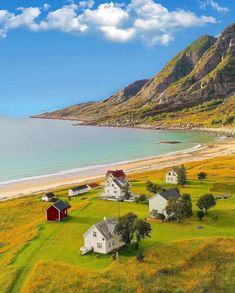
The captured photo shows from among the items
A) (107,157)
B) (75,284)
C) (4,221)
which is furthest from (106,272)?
(107,157)

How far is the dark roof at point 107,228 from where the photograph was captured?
180 ft

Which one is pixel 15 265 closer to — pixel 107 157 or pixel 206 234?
pixel 206 234

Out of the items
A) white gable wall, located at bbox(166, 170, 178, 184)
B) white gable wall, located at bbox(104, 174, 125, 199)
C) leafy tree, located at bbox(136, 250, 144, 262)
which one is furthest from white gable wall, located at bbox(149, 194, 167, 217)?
white gable wall, located at bbox(166, 170, 178, 184)

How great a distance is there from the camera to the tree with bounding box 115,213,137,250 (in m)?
54.1

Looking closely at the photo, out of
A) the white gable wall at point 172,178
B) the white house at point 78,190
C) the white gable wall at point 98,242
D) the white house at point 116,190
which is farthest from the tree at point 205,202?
the white house at point 78,190

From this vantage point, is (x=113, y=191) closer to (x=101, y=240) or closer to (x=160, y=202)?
(x=160, y=202)

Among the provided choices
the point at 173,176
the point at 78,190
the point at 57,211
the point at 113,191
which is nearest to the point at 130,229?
the point at 57,211

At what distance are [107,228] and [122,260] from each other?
622cm

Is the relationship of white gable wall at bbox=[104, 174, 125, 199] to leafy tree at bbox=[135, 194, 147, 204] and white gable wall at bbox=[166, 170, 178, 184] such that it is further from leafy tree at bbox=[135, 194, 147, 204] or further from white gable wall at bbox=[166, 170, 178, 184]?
white gable wall at bbox=[166, 170, 178, 184]

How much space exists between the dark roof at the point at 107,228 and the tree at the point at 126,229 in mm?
1277

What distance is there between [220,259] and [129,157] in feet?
430

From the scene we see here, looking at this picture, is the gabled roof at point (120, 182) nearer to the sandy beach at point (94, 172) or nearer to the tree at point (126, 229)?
the tree at point (126, 229)

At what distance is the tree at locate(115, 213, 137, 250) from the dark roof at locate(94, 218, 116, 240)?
1.28 metres

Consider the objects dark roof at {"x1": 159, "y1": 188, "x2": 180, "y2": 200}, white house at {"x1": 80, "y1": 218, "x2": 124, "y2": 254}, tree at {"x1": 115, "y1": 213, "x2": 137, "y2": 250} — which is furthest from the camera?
dark roof at {"x1": 159, "y1": 188, "x2": 180, "y2": 200}
